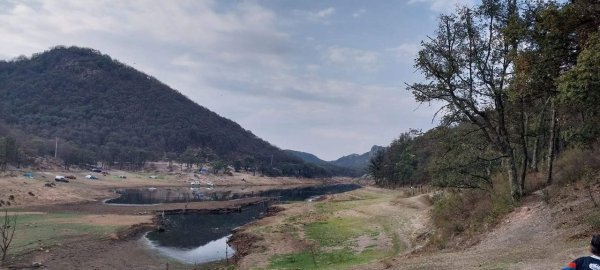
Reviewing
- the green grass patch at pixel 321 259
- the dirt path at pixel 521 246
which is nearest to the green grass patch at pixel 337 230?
the green grass patch at pixel 321 259

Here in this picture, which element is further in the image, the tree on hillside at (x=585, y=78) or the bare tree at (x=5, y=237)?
the bare tree at (x=5, y=237)

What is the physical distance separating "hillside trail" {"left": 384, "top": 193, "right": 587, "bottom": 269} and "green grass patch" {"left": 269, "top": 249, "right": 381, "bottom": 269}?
8.95 meters

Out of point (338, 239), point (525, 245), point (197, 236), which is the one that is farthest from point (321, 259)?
point (197, 236)

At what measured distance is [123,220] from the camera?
58.8 m

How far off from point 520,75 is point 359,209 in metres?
44.0

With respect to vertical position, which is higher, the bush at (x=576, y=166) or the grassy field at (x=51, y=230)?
the bush at (x=576, y=166)

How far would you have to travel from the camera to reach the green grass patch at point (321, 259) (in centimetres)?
2964

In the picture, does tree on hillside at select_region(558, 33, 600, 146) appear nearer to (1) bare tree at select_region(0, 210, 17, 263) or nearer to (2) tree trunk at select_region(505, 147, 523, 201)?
(2) tree trunk at select_region(505, 147, 523, 201)

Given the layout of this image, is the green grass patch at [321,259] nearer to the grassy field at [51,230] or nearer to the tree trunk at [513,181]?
the tree trunk at [513,181]

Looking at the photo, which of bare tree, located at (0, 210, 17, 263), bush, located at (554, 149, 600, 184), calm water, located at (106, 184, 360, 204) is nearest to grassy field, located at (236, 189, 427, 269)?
bush, located at (554, 149, 600, 184)

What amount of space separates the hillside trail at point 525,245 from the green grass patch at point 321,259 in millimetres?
8952

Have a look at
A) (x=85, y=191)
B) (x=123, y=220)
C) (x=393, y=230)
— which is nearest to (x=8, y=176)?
(x=85, y=191)

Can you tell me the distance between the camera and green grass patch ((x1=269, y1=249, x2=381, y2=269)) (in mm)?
29642

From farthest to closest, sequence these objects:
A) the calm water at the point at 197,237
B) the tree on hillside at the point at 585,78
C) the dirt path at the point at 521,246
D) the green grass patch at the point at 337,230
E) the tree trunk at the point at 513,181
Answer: the calm water at the point at 197,237 < the green grass patch at the point at 337,230 < the tree trunk at the point at 513,181 < the dirt path at the point at 521,246 < the tree on hillside at the point at 585,78
